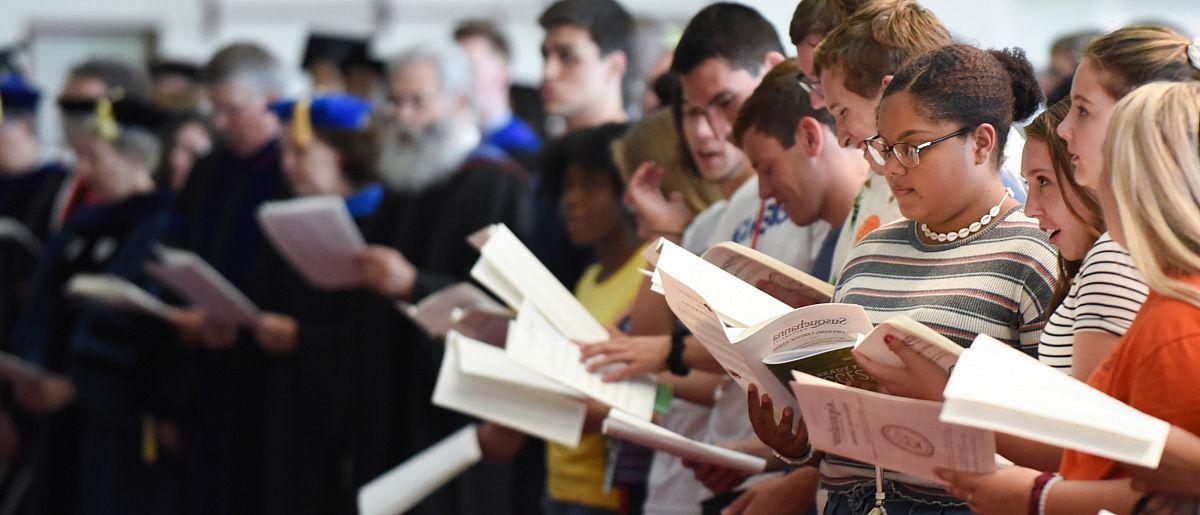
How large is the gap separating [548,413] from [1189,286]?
168 centimetres

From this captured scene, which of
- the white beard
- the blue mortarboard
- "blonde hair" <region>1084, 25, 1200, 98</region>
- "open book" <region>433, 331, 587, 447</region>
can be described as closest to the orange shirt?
"blonde hair" <region>1084, 25, 1200, 98</region>

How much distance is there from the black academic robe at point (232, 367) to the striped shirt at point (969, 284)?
4.08 metres

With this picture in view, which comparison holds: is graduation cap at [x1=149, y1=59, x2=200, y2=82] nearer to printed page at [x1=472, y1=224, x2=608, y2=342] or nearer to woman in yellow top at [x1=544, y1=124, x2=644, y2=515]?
woman in yellow top at [x1=544, y1=124, x2=644, y2=515]

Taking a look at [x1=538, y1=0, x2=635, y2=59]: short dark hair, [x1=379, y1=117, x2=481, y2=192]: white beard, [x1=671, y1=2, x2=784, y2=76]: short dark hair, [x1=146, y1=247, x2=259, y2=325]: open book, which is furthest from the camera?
[x1=146, y1=247, x2=259, y2=325]: open book

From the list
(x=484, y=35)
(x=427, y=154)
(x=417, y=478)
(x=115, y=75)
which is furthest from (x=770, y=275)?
(x=115, y=75)

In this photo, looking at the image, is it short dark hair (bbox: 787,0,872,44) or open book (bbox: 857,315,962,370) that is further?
short dark hair (bbox: 787,0,872,44)

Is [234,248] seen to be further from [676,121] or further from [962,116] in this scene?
[962,116]

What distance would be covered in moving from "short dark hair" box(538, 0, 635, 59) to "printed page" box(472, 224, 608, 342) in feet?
6.34

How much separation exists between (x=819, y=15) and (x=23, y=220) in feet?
20.5

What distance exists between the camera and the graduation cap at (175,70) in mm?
8648

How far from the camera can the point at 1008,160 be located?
8.04 feet

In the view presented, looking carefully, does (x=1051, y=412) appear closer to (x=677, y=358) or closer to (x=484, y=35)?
(x=677, y=358)

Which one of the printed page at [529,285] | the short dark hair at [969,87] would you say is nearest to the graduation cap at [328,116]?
the printed page at [529,285]

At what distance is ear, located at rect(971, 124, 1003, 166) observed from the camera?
7.32 feet
